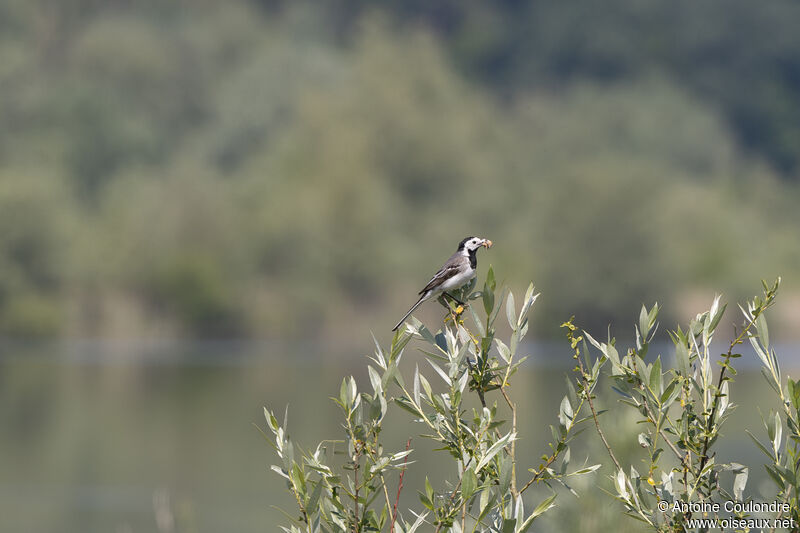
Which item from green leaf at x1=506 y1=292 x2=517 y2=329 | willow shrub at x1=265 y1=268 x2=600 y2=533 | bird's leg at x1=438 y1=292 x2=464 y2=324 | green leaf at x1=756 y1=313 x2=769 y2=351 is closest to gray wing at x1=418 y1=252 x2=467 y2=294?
bird's leg at x1=438 y1=292 x2=464 y2=324

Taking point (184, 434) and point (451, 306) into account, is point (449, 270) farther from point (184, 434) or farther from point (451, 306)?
point (184, 434)

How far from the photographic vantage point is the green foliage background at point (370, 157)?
54375 millimetres

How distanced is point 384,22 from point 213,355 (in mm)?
62817

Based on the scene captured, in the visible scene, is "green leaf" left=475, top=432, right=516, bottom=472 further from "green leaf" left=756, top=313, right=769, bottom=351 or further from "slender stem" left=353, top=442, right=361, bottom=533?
"green leaf" left=756, top=313, right=769, bottom=351

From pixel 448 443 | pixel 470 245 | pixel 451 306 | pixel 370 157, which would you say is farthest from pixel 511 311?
pixel 370 157

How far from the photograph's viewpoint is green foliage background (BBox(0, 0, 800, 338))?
54.4 m

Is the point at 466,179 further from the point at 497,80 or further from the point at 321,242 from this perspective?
the point at 497,80

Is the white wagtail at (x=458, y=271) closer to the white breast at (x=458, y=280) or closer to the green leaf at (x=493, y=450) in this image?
the white breast at (x=458, y=280)

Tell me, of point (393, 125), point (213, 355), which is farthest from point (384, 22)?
point (213, 355)

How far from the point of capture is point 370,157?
67562 millimetres

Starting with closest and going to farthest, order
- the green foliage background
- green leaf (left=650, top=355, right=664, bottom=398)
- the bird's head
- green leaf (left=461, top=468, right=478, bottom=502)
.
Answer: green leaf (left=461, top=468, right=478, bottom=502), green leaf (left=650, top=355, right=664, bottom=398), the bird's head, the green foliage background

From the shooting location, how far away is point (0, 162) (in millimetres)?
68875

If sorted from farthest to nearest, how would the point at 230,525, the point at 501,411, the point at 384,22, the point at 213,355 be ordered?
the point at 384,22
the point at 213,355
the point at 501,411
the point at 230,525

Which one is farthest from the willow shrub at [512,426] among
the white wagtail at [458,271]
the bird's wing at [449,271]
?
the bird's wing at [449,271]
